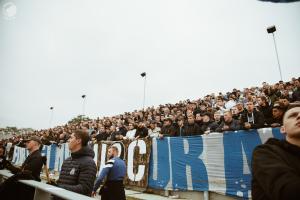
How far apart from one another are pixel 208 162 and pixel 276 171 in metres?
5.67

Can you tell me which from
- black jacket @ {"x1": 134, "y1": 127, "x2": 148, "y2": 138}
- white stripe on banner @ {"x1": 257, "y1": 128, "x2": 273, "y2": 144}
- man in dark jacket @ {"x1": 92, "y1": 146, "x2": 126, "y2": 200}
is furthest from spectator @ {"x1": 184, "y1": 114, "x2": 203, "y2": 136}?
man in dark jacket @ {"x1": 92, "y1": 146, "x2": 126, "y2": 200}

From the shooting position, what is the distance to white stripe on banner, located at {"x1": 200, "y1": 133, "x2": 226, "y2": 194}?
22.1ft

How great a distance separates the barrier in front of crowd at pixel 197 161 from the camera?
20.6ft

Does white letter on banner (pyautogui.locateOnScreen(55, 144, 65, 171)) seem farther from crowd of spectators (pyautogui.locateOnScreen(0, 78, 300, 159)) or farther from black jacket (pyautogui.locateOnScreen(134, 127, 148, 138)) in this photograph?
black jacket (pyautogui.locateOnScreen(134, 127, 148, 138))

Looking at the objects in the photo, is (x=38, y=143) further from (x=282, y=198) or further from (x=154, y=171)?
(x=282, y=198)

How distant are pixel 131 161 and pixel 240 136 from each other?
4475 millimetres

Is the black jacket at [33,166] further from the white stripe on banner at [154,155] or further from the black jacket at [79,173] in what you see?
the white stripe on banner at [154,155]

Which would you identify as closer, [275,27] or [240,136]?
[240,136]

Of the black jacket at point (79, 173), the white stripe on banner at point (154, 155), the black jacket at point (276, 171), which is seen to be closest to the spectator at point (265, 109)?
the white stripe on banner at point (154, 155)

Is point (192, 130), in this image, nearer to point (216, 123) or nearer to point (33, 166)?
point (216, 123)

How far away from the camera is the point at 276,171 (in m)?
1.69

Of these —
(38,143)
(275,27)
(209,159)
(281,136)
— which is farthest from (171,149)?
(275,27)

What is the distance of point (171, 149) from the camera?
8.44 m

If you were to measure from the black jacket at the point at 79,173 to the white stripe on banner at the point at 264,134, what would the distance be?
4.21 meters
